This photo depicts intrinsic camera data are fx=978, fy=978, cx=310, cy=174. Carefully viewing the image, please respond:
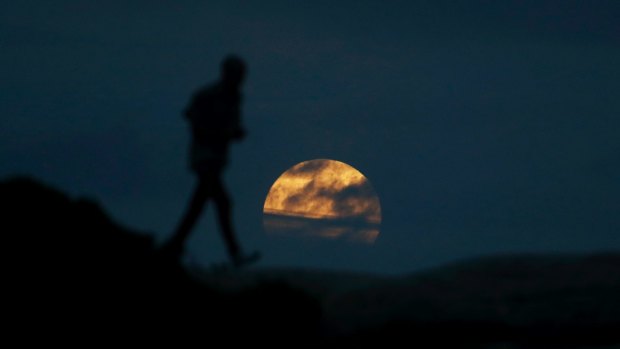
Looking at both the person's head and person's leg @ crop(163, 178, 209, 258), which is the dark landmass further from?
the person's head

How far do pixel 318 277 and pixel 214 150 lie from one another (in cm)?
268

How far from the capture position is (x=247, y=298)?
10008 millimetres

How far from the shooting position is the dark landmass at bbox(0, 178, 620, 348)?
871 cm

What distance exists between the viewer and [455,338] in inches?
419

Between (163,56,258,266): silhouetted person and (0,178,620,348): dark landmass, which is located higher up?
(163,56,258,266): silhouetted person

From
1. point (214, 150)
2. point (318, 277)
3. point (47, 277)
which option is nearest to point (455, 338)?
point (318, 277)

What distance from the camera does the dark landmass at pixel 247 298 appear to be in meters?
8.71

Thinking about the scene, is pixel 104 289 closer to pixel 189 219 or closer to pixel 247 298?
pixel 247 298

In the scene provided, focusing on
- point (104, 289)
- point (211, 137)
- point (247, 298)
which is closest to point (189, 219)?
point (211, 137)

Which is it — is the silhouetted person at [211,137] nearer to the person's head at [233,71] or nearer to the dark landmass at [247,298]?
the person's head at [233,71]

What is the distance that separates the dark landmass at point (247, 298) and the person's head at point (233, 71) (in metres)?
1.96

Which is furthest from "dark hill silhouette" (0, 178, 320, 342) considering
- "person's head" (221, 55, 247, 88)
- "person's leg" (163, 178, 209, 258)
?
"person's head" (221, 55, 247, 88)

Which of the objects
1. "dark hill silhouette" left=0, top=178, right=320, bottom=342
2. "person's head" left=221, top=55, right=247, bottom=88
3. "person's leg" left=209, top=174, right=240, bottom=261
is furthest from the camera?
"person's leg" left=209, top=174, right=240, bottom=261

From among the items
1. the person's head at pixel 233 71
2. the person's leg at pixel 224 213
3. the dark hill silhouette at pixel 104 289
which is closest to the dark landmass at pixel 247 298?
the dark hill silhouette at pixel 104 289
